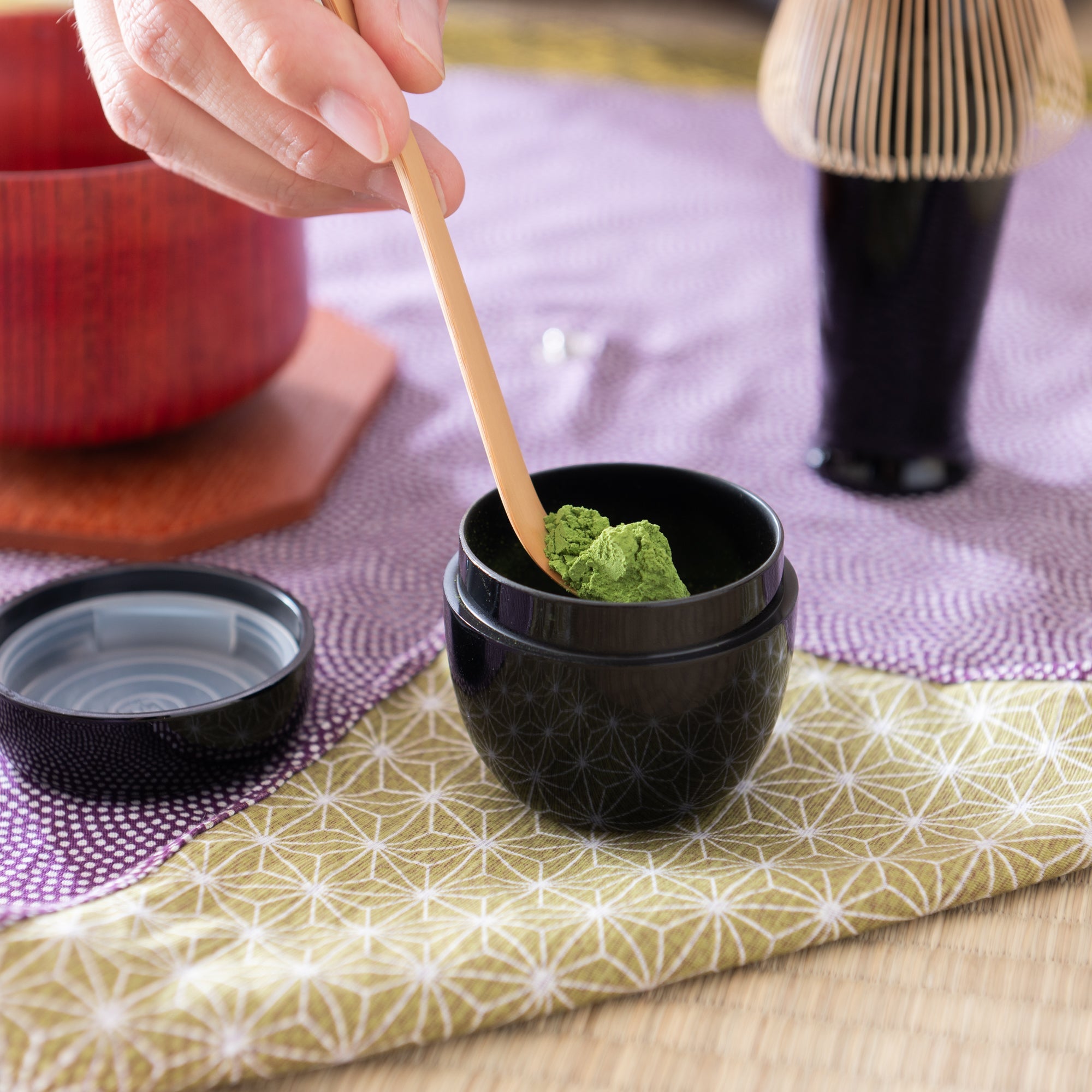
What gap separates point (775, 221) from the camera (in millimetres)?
949

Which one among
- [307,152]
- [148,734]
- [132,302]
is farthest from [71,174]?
[148,734]

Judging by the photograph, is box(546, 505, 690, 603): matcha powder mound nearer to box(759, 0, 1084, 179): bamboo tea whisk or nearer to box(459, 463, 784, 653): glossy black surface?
box(459, 463, 784, 653): glossy black surface

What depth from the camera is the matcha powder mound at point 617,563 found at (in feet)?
1.30

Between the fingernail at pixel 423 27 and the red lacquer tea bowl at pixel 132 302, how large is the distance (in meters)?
0.18

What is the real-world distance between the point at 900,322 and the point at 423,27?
288 mm

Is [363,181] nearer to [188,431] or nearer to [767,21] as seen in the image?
[188,431]

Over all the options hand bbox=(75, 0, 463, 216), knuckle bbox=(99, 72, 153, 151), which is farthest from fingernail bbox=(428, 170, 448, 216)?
knuckle bbox=(99, 72, 153, 151)

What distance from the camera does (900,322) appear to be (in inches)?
24.5

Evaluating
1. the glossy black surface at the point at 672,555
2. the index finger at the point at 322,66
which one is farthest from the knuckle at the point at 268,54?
the glossy black surface at the point at 672,555

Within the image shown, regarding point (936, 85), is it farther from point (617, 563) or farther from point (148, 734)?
point (148, 734)

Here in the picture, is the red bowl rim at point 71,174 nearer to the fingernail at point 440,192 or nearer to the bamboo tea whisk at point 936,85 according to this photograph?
the fingernail at point 440,192

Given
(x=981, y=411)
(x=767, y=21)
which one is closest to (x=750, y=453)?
(x=981, y=411)

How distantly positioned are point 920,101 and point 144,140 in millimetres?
315

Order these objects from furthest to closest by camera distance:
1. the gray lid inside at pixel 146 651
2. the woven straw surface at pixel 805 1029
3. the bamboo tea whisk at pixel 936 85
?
the bamboo tea whisk at pixel 936 85 < the gray lid inside at pixel 146 651 < the woven straw surface at pixel 805 1029
